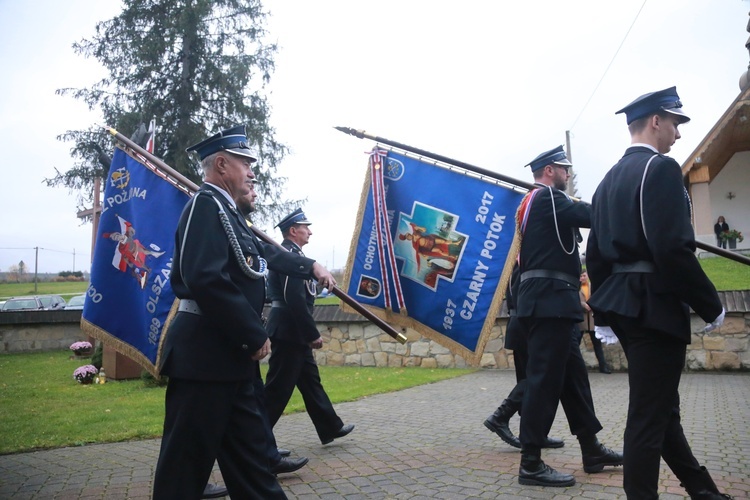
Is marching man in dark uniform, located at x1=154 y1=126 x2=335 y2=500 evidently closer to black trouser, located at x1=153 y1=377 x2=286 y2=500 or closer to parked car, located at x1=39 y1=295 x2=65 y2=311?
black trouser, located at x1=153 y1=377 x2=286 y2=500

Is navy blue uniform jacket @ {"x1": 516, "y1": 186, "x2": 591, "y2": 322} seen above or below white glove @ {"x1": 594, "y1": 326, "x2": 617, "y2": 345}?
above

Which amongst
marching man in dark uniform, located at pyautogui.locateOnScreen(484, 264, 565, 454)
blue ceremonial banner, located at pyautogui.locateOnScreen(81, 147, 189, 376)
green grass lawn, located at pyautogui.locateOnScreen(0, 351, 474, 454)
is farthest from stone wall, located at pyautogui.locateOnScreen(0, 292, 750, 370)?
blue ceremonial banner, located at pyautogui.locateOnScreen(81, 147, 189, 376)

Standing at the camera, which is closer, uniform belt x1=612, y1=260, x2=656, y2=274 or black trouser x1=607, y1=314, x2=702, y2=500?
black trouser x1=607, y1=314, x2=702, y2=500

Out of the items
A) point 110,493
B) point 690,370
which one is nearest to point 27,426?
point 110,493

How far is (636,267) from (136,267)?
4.08 m

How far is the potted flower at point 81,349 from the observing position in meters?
13.7

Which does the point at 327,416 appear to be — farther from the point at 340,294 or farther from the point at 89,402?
the point at 89,402

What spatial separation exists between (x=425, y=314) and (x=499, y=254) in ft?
2.81

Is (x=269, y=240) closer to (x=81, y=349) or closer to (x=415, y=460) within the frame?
(x=415, y=460)

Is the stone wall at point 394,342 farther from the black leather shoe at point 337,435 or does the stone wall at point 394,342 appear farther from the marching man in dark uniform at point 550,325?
the marching man in dark uniform at point 550,325

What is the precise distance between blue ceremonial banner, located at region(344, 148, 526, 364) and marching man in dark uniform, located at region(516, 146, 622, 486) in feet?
2.36

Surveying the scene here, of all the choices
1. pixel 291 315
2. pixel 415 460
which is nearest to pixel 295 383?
pixel 291 315

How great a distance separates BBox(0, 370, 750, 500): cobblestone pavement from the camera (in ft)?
13.6

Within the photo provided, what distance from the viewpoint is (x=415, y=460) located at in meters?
4.96
